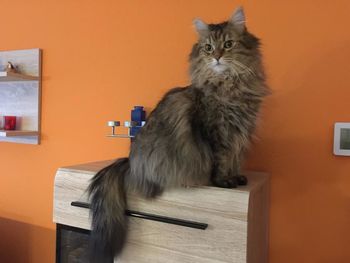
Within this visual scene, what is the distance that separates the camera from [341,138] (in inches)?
40.1

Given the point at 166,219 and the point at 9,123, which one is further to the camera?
the point at 9,123

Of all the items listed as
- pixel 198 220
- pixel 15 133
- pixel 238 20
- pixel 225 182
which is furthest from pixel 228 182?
pixel 15 133

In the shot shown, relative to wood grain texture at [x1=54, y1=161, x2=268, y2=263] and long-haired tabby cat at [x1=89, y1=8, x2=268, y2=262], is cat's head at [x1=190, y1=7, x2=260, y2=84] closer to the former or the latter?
long-haired tabby cat at [x1=89, y1=8, x2=268, y2=262]

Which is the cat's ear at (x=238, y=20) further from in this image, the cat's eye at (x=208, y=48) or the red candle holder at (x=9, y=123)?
the red candle holder at (x=9, y=123)

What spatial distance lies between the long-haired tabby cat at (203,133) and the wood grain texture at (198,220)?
4 centimetres

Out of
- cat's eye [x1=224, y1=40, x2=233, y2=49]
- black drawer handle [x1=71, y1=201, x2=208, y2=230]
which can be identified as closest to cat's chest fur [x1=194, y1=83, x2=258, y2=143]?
cat's eye [x1=224, y1=40, x2=233, y2=49]

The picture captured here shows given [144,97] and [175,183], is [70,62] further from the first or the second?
[175,183]

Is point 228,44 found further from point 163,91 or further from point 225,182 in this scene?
point 163,91

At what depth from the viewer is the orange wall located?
3.42ft

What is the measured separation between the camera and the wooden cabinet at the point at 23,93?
1554mm

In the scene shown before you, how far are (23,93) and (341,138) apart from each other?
1.52 meters

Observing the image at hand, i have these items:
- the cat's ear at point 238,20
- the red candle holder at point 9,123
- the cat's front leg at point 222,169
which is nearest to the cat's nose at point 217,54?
the cat's ear at point 238,20

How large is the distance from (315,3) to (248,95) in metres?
0.48

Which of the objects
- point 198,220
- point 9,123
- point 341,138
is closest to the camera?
point 198,220
